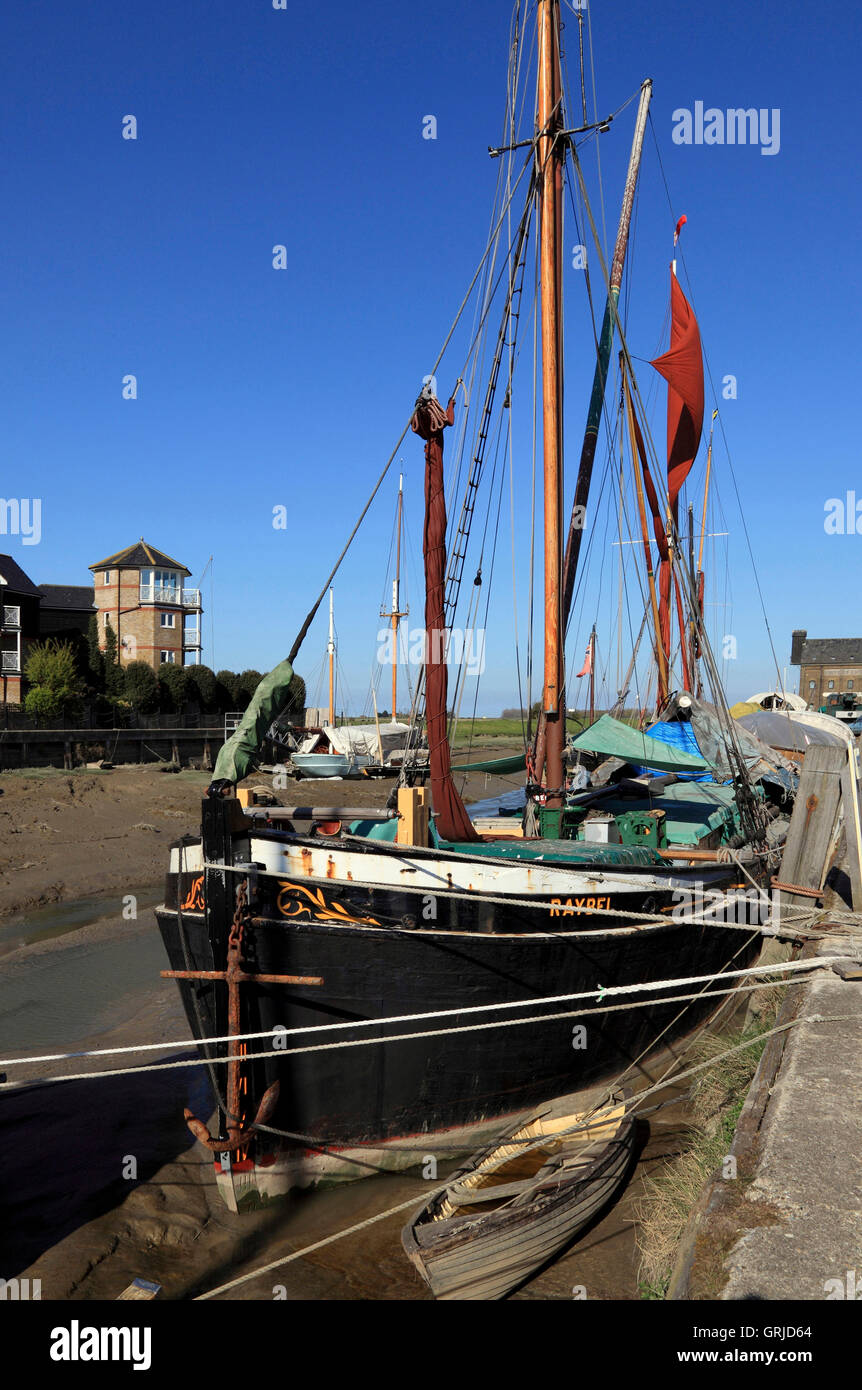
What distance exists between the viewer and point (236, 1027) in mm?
6766

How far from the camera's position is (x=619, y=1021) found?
9.10 m

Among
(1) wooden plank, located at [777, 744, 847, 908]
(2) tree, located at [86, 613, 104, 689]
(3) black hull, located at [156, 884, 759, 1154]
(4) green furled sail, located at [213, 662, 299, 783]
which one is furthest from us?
(2) tree, located at [86, 613, 104, 689]

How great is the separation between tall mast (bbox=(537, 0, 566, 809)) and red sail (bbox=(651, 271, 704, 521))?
5000 mm

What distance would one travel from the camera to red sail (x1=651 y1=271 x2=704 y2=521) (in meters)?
16.4

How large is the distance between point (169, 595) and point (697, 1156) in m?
54.8

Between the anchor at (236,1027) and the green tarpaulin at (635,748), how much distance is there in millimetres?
7397

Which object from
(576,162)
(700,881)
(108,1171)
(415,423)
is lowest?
(108,1171)

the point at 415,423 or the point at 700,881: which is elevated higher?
the point at 415,423

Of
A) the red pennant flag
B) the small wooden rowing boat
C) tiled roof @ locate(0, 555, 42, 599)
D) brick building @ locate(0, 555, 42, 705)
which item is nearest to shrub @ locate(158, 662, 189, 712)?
brick building @ locate(0, 555, 42, 705)

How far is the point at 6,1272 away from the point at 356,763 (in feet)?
126

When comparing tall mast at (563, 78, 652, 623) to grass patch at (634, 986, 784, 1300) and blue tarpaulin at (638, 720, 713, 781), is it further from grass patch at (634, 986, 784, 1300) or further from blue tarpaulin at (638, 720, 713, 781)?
grass patch at (634, 986, 784, 1300)

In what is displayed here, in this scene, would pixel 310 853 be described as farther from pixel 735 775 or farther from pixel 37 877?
pixel 37 877

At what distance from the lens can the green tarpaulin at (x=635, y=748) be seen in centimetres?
1332
